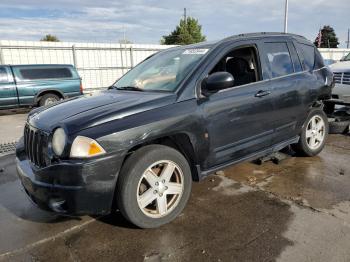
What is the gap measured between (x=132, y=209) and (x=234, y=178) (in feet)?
6.27

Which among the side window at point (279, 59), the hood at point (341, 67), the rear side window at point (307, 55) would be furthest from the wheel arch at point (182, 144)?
the hood at point (341, 67)

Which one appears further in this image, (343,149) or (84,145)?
(343,149)

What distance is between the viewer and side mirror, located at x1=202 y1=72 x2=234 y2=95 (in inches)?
136

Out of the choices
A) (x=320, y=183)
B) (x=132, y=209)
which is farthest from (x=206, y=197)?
(x=320, y=183)

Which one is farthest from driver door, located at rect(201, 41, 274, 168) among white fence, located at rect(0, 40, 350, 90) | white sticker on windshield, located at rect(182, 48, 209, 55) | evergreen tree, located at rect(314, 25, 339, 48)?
evergreen tree, located at rect(314, 25, 339, 48)

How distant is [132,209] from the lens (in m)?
3.07

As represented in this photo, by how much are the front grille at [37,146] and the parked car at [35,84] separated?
820 cm

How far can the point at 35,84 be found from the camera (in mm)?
12008

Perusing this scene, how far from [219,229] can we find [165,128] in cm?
110

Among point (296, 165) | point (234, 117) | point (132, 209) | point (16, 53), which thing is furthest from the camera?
point (16, 53)

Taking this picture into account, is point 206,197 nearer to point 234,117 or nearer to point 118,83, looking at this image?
point 234,117

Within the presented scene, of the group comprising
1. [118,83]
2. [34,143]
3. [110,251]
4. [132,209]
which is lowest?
[110,251]

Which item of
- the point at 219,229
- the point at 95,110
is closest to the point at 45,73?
the point at 95,110

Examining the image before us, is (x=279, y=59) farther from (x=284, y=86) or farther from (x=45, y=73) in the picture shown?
(x=45, y=73)
